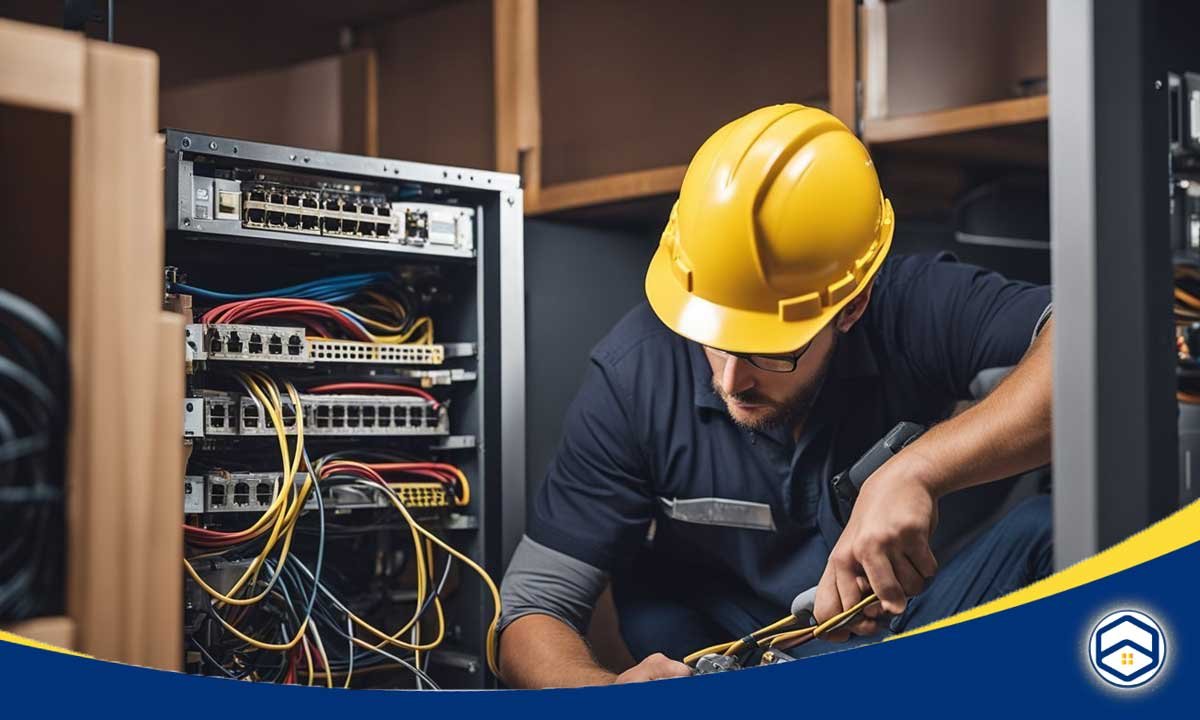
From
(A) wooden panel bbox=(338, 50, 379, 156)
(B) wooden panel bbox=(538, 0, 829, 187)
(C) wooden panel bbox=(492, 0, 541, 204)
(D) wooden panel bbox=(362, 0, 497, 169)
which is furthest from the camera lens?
(A) wooden panel bbox=(338, 50, 379, 156)

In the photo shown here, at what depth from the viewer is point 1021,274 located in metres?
2.12

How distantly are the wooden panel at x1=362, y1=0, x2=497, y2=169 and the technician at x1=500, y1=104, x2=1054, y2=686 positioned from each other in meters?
0.72

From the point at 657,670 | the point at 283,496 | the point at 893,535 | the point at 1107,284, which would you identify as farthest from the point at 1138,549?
the point at 283,496

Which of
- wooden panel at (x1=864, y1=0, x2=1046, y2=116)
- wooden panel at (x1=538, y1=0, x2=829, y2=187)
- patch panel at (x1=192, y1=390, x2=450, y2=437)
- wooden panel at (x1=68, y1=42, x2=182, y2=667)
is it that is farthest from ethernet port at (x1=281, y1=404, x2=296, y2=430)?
wooden panel at (x1=864, y1=0, x2=1046, y2=116)

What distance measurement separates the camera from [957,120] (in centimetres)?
168

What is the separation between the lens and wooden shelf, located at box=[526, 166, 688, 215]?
76.0 inches

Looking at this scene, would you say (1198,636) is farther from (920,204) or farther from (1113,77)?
(920,204)

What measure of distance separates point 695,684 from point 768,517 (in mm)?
738

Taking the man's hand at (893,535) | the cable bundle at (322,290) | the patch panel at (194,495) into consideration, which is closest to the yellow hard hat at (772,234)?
the man's hand at (893,535)

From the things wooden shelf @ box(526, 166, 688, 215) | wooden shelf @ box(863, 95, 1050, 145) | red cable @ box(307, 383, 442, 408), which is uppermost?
wooden shelf @ box(863, 95, 1050, 145)

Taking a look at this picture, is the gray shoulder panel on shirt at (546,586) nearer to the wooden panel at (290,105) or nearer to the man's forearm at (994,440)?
the man's forearm at (994,440)

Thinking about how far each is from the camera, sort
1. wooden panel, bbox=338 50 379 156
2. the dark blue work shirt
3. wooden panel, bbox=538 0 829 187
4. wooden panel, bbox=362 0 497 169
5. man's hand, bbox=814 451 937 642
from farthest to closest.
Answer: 1. wooden panel, bbox=338 50 379 156
2. wooden panel, bbox=362 0 497 169
3. wooden panel, bbox=538 0 829 187
4. the dark blue work shirt
5. man's hand, bbox=814 451 937 642

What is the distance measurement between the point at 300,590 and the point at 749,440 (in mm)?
627

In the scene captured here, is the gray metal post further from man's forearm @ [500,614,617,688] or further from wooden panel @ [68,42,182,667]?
man's forearm @ [500,614,617,688]
